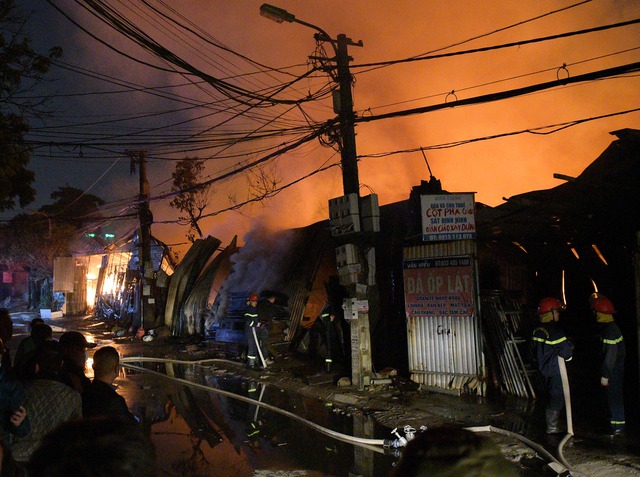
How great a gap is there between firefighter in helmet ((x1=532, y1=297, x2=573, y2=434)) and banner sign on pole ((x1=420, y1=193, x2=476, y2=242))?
8.52ft

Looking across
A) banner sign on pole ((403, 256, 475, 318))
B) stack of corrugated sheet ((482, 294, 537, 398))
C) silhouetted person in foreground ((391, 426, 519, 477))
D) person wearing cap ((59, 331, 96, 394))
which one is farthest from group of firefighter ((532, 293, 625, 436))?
silhouetted person in foreground ((391, 426, 519, 477))

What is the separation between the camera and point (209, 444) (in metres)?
8.09

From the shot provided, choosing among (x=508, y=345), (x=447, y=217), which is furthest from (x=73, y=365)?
(x=508, y=345)

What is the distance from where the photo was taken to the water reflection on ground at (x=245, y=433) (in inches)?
275

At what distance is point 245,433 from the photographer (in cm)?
869

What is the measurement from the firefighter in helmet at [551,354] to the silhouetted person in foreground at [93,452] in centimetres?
768

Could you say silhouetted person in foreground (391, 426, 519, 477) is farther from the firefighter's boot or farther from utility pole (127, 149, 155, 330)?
utility pole (127, 149, 155, 330)

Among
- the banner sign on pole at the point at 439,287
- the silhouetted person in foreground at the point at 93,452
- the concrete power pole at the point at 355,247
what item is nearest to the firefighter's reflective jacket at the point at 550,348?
the banner sign on pole at the point at 439,287

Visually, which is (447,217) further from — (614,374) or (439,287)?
(614,374)

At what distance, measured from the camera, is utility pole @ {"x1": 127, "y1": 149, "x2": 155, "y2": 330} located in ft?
81.3

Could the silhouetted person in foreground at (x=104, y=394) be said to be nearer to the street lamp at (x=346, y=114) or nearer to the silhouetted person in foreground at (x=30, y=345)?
the silhouetted person in foreground at (x=30, y=345)

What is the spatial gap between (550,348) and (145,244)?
68.2 feet

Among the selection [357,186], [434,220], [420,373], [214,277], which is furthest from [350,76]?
[214,277]

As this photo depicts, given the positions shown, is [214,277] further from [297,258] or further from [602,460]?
[602,460]
